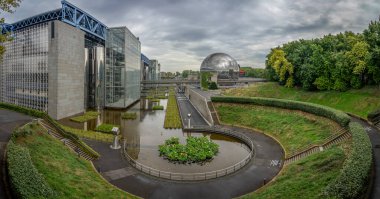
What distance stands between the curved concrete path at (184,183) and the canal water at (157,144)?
7.87 ft

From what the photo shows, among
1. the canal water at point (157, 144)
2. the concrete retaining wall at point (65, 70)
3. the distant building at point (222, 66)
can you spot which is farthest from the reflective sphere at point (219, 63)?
the concrete retaining wall at point (65, 70)

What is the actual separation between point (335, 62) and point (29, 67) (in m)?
58.7

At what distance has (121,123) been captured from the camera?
43.0 meters

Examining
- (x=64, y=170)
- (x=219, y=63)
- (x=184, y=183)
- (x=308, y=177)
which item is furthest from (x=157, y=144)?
(x=219, y=63)

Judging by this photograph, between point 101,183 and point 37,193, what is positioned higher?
point 37,193

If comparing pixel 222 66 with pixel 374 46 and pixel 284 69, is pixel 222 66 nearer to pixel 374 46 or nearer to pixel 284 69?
pixel 284 69

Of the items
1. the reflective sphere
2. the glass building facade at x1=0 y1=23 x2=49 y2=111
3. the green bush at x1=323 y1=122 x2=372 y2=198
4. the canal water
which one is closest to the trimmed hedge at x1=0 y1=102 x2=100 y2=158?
the canal water

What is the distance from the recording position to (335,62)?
149ft

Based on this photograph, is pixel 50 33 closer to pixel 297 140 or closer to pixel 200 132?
pixel 200 132

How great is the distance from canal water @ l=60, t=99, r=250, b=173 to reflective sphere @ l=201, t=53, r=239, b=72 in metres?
72.3

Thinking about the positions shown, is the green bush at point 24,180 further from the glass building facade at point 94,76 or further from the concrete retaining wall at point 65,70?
the glass building facade at point 94,76

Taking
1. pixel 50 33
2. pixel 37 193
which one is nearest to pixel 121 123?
pixel 50 33

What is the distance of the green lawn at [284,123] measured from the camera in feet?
93.9

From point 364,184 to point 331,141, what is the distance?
1399cm
